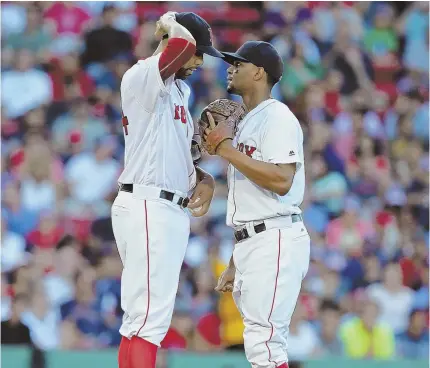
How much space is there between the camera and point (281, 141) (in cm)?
397

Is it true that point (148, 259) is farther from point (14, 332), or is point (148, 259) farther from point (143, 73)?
point (14, 332)

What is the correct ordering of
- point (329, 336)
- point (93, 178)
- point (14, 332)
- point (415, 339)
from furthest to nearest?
point (93, 178)
point (415, 339)
point (329, 336)
point (14, 332)

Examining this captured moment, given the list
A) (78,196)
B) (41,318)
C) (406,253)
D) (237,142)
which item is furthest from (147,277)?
(406,253)

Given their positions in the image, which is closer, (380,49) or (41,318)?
(41,318)

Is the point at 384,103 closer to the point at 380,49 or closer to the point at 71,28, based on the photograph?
the point at 380,49

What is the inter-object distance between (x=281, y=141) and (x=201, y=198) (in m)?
0.53

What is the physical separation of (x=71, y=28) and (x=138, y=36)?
656mm

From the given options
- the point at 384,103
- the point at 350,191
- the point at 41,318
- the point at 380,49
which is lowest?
the point at 41,318

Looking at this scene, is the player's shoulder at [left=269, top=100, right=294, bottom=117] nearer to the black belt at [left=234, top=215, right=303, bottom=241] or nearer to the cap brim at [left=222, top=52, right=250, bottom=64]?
the cap brim at [left=222, top=52, right=250, bottom=64]

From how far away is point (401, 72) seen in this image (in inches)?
377

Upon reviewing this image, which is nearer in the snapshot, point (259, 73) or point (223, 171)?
point (259, 73)

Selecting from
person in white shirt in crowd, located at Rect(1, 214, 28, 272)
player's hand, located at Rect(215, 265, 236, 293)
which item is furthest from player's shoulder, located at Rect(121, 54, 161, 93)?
person in white shirt in crowd, located at Rect(1, 214, 28, 272)

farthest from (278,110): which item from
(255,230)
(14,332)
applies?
(14,332)

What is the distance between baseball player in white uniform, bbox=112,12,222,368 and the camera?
3.79m
